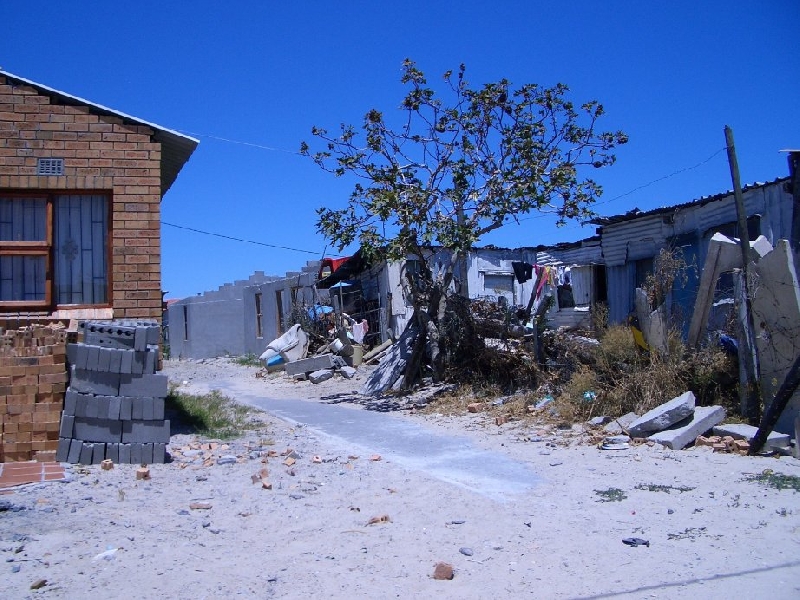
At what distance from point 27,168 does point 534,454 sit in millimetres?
6875

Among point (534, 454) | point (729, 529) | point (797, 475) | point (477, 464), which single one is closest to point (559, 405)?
point (534, 454)

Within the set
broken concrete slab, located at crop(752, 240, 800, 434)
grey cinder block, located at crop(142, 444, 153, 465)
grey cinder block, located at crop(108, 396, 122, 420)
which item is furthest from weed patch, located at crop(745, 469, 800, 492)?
grey cinder block, located at crop(108, 396, 122, 420)

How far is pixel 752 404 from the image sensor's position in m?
8.81

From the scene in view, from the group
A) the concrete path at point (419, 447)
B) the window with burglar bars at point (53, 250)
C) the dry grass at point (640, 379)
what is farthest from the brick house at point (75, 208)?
the dry grass at point (640, 379)

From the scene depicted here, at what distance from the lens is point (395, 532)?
18.6 ft

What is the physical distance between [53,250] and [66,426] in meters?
2.68

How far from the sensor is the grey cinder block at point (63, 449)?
284 inches

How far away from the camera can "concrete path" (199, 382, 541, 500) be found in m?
7.34

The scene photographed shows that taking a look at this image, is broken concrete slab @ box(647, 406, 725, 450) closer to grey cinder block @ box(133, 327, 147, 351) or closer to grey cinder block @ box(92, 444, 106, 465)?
grey cinder block @ box(133, 327, 147, 351)

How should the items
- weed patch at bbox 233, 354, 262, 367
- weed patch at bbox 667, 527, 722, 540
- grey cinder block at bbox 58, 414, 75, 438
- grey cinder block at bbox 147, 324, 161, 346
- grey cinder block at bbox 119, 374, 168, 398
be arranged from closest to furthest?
weed patch at bbox 667, 527, 722, 540
grey cinder block at bbox 58, 414, 75, 438
grey cinder block at bbox 119, 374, 168, 398
grey cinder block at bbox 147, 324, 161, 346
weed patch at bbox 233, 354, 262, 367

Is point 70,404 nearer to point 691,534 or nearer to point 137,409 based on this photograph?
point 137,409

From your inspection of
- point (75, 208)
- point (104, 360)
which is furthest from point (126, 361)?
point (75, 208)

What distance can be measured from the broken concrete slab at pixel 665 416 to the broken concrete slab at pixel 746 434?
1.31 feet

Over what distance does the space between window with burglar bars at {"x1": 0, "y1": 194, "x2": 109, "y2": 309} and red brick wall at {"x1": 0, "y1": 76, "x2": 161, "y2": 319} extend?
0.19 metres
